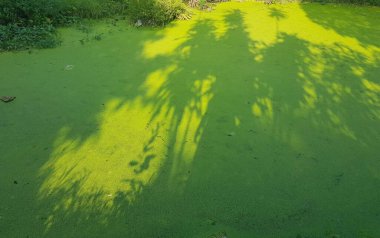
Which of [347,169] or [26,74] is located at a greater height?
[26,74]

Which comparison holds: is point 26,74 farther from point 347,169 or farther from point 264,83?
point 347,169

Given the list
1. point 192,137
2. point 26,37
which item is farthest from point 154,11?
point 192,137

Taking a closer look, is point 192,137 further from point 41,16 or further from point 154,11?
point 41,16

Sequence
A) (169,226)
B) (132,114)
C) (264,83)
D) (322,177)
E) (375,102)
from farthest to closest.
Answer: (264,83) → (375,102) → (132,114) → (322,177) → (169,226)

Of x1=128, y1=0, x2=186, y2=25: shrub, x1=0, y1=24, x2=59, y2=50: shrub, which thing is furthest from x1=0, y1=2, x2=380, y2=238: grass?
x1=128, y1=0, x2=186, y2=25: shrub

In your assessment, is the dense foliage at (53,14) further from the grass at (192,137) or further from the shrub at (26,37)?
the grass at (192,137)

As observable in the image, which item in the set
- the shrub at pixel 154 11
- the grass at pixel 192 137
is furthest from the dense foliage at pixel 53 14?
the grass at pixel 192 137

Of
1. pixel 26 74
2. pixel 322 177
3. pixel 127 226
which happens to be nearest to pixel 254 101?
pixel 322 177
